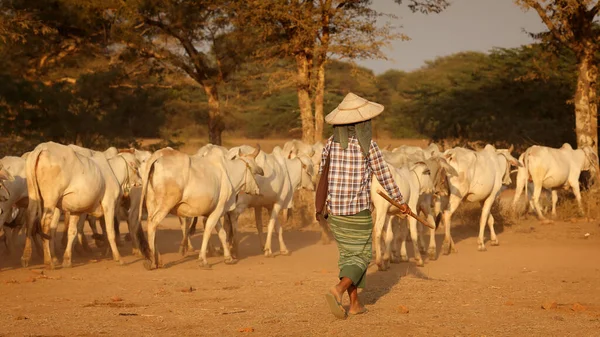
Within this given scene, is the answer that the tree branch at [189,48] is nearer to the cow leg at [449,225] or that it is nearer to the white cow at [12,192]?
the white cow at [12,192]

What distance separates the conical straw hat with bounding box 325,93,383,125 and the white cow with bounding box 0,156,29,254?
560 centimetres

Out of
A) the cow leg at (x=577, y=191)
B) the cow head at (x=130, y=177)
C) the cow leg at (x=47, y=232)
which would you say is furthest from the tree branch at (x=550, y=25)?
the cow leg at (x=47, y=232)

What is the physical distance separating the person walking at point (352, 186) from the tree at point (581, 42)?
553 inches

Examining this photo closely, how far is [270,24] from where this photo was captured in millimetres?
22172

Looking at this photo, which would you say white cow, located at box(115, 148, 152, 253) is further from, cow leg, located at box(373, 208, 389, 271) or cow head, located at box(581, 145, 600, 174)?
cow head, located at box(581, 145, 600, 174)

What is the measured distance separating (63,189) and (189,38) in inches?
626

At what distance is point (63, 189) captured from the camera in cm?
1238

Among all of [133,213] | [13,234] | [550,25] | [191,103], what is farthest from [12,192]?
[191,103]

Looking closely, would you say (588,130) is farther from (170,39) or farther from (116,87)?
(116,87)

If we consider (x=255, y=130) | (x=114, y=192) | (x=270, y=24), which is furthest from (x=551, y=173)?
(x=255, y=130)

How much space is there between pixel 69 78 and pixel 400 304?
22.6 metres

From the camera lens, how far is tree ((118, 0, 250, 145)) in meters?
26.2

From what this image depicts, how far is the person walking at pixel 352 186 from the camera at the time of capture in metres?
8.12

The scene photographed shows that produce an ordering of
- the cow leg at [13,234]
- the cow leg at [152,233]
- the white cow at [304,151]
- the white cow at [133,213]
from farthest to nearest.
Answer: the white cow at [304,151], the cow leg at [13,234], the white cow at [133,213], the cow leg at [152,233]
